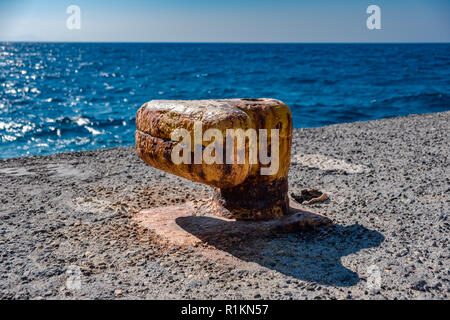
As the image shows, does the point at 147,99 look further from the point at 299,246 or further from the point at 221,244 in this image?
the point at 299,246

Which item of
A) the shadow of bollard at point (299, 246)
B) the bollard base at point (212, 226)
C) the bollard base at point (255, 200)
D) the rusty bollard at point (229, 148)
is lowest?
the shadow of bollard at point (299, 246)

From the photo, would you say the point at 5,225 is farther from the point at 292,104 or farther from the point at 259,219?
the point at 292,104

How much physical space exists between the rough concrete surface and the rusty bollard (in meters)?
0.40

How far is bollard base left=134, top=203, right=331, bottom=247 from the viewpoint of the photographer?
12.1 ft

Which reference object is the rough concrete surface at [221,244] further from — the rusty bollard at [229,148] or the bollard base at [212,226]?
the rusty bollard at [229,148]

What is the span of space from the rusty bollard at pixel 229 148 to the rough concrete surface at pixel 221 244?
1.31ft

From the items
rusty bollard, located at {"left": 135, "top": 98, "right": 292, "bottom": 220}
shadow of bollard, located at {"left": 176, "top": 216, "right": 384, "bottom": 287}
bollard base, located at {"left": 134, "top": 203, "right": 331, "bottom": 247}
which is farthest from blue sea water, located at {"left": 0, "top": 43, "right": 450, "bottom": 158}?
shadow of bollard, located at {"left": 176, "top": 216, "right": 384, "bottom": 287}

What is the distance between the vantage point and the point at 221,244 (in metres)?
3.58

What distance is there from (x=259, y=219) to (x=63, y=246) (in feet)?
5.53

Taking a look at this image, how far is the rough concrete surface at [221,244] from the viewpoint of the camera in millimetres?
2989

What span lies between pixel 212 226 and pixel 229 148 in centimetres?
93

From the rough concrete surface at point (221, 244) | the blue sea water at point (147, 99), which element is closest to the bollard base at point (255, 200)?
the rough concrete surface at point (221, 244)

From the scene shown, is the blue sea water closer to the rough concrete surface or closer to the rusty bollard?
the rough concrete surface

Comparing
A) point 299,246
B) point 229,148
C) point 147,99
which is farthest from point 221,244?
point 147,99
